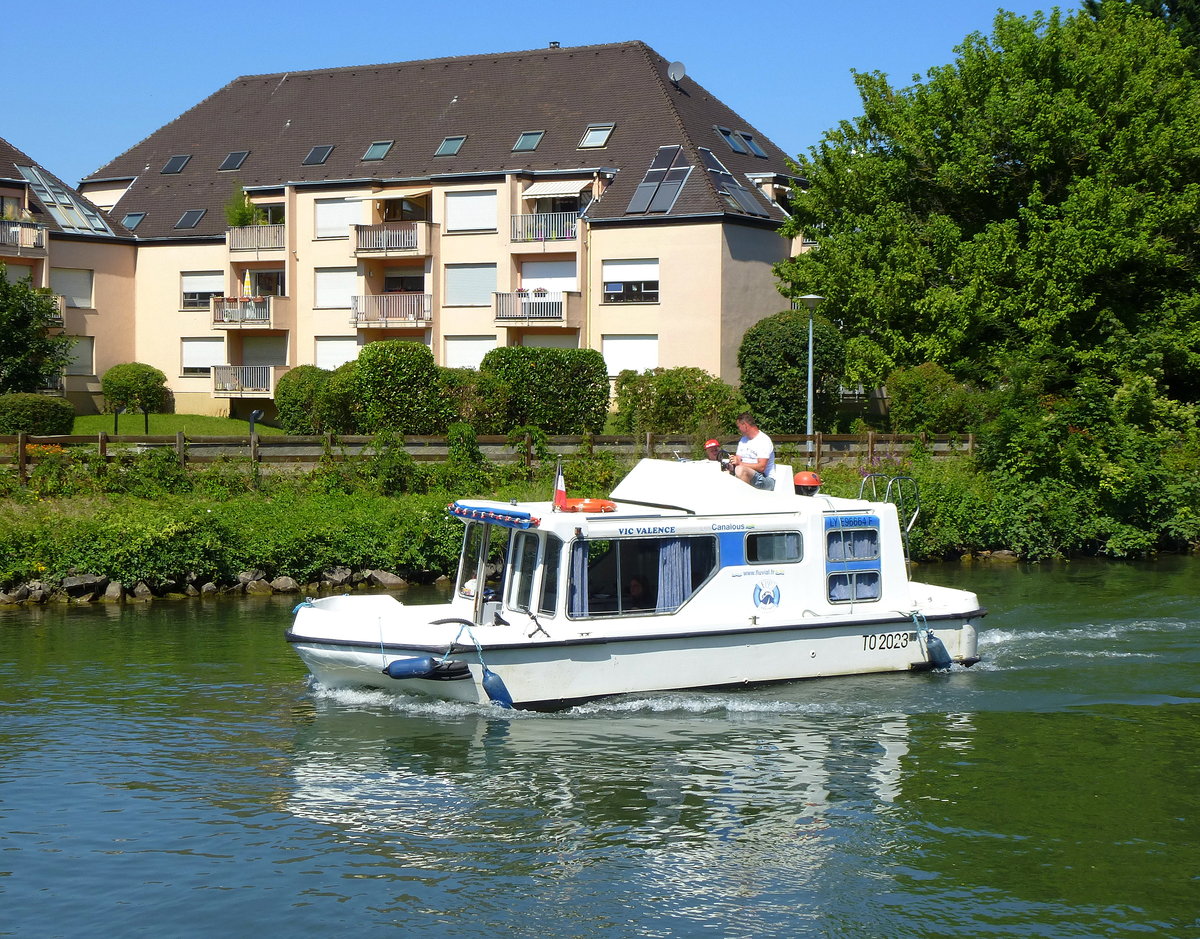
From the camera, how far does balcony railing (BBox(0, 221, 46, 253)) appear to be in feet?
164

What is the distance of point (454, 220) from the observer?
50719mm

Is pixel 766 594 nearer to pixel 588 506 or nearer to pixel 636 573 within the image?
pixel 636 573

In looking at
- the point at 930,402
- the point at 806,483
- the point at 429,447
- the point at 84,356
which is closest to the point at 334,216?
the point at 84,356

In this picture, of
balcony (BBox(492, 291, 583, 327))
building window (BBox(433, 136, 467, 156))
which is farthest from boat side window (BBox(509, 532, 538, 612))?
building window (BBox(433, 136, 467, 156))

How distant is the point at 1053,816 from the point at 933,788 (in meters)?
1.24

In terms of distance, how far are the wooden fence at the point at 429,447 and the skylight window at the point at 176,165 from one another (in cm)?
2979

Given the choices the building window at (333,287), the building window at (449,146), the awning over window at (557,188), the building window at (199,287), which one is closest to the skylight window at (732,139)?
the awning over window at (557,188)

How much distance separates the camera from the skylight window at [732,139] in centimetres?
5206

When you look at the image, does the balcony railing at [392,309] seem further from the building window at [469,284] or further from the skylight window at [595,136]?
the skylight window at [595,136]

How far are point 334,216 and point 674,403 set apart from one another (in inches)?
801

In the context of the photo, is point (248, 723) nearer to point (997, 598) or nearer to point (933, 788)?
point (933, 788)

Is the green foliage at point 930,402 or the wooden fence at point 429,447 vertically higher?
the green foliage at point 930,402

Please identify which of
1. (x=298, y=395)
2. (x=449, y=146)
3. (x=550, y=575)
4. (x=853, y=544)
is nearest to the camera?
(x=550, y=575)

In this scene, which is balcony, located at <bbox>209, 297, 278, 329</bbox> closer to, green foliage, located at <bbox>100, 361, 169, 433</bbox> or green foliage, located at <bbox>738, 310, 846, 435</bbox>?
green foliage, located at <bbox>100, 361, 169, 433</bbox>
